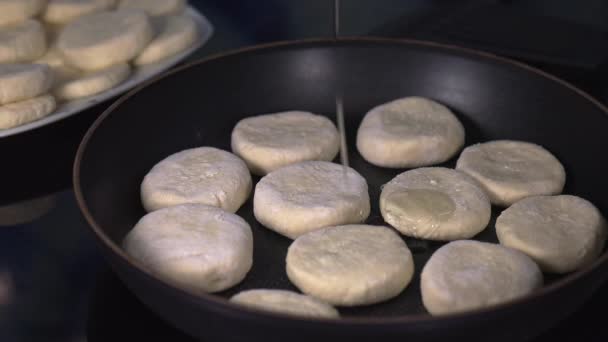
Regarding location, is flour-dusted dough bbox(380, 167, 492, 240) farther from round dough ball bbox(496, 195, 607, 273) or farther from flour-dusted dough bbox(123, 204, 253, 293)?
flour-dusted dough bbox(123, 204, 253, 293)

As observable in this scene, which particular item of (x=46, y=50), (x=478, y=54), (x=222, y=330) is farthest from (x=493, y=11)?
(x=222, y=330)

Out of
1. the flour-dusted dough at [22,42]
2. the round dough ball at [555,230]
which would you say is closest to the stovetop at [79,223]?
the round dough ball at [555,230]

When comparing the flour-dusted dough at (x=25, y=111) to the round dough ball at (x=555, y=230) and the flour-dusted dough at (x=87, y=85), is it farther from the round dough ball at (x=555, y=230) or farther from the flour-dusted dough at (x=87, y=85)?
the round dough ball at (x=555, y=230)

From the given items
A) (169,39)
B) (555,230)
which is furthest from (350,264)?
(169,39)

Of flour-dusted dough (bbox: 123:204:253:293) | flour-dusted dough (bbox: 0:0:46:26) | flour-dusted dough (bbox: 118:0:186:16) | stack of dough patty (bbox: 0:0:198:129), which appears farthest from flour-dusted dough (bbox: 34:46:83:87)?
flour-dusted dough (bbox: 123:204:253:293)

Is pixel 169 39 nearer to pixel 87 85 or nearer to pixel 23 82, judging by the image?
pixel 87 85

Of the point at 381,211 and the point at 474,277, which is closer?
the point at 474,277

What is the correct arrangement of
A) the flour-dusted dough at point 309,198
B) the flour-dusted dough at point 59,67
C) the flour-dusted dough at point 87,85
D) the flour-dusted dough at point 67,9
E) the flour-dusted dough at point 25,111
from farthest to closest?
1. the flour-dusted dough at point 67,9
2. the flour-dusted dough at point 59,67
3. the flour-dusted dough at point 87,85
4. the flour-dusted dough at point 25,111
5. the flour-dusted dough at point 309,198
